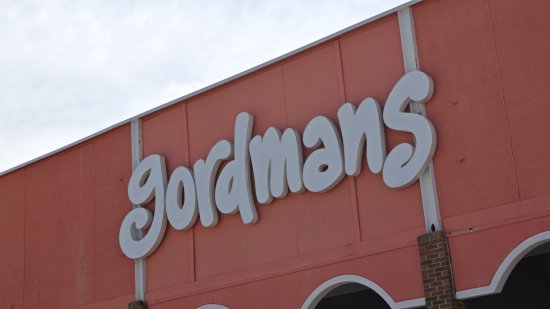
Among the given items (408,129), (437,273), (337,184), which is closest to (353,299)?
→ (337,184)

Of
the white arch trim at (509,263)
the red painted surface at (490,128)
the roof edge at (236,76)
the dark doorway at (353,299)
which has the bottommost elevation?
the white arch trim at (509,263)

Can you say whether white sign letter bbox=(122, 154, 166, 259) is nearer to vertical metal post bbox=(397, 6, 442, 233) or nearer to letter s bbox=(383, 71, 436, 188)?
letter s bbox=(383, 71, 436, 188)

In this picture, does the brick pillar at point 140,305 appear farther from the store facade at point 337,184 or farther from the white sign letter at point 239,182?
the white sign letter at point 239,182

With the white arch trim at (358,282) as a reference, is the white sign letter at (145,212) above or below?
above

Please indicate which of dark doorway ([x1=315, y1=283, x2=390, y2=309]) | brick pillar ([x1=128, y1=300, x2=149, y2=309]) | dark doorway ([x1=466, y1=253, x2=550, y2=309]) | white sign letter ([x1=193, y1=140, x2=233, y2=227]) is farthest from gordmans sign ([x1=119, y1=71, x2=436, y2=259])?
dark doorway ([x1=466, y1=253, x2=550, y2=309])

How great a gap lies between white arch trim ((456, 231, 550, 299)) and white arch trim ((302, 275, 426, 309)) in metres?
1.04

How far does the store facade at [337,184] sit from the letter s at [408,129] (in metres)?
0.03

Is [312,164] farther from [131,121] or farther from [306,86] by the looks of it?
[131,121]

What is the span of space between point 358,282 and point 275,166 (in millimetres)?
2846

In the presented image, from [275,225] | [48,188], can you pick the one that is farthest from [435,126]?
[48,188]

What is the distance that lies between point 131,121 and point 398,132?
706 centimetres

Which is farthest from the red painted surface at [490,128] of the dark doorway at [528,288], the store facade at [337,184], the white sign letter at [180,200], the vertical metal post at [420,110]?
the white sign letter at [180,200]

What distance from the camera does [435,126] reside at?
16.1 metres

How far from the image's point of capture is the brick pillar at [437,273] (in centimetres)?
1520
